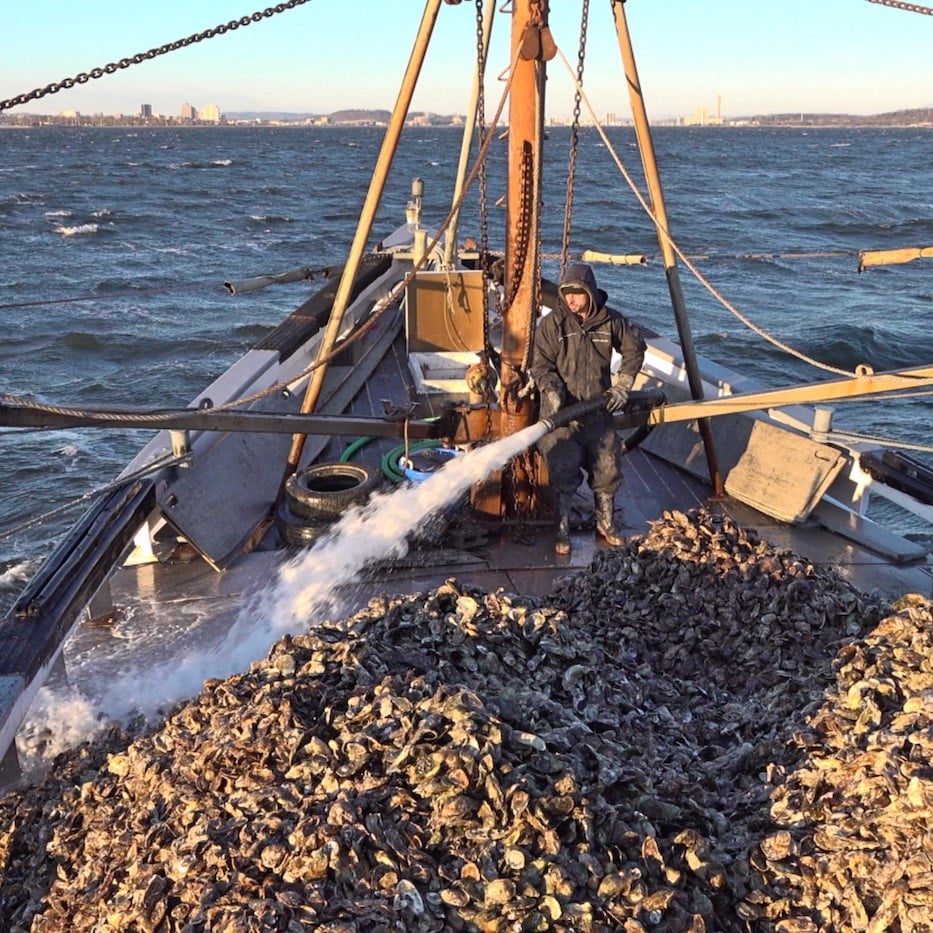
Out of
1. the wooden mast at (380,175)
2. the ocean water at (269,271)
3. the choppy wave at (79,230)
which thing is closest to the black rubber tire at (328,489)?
the wooden mast at (380,175)

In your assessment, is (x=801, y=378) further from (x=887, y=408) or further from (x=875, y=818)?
(x=875, y=818)

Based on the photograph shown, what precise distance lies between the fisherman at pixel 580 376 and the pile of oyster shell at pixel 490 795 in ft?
7.09

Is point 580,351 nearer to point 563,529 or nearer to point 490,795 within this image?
point 563,529

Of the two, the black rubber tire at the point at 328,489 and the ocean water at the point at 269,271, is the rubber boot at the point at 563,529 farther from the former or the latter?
the ocean water at the point at 269,271

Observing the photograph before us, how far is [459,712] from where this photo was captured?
3.45 m

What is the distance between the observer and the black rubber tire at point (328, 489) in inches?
268

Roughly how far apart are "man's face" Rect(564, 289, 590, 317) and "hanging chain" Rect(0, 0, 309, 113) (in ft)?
7.78

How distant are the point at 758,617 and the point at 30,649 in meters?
3.56

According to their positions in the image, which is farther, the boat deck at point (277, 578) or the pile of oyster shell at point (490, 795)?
the boat deck at point (277, 578)

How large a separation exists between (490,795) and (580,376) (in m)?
3.90

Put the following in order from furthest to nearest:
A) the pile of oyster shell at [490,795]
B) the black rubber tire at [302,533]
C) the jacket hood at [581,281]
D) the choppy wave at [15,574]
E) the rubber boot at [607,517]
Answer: the choppy wave at [15,574], the rubber boot at [607,517], the black rubber tire at [302,533], the jacket hood at [581,281], the pile of oyster shell at [490,795]

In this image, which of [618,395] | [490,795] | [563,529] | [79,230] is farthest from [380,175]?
[79,230]

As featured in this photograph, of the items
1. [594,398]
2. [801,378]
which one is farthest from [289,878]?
[801,378]

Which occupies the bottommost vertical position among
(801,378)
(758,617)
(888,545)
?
(801,378)
